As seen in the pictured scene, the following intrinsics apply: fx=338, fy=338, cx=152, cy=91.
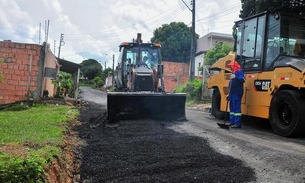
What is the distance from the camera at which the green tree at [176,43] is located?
45844 millimetres

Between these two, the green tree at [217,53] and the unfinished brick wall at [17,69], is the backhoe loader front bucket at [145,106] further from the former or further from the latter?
the green tree at [217,53]

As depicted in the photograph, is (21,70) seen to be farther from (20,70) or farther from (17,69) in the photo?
(17,69)

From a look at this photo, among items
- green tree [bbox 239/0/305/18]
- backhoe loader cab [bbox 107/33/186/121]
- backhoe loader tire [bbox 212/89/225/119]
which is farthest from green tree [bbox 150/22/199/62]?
backhoe loader tire [bbox 212/89/225/119]

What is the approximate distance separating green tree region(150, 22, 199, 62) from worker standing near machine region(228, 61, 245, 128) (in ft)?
120

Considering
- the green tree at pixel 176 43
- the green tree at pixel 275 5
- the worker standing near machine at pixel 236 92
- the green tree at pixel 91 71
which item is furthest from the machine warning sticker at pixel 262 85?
the green tree at pixel 91 71

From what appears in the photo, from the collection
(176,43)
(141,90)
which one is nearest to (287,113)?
(141,90)

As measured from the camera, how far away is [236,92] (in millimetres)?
8914

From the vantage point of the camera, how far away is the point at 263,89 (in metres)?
8.39

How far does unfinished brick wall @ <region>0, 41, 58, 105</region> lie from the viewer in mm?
12875

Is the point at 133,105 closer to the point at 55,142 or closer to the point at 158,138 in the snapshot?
the point at 158,138

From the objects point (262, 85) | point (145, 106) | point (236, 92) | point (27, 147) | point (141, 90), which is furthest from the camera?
point (141, 90)

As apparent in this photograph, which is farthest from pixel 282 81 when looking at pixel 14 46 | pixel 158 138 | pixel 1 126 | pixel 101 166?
pixel 14 46

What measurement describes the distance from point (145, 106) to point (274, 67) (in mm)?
3587

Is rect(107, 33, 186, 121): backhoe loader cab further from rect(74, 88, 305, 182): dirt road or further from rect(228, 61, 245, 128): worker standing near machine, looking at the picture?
rect(228, 61, 245, 128): worker standing near machine
